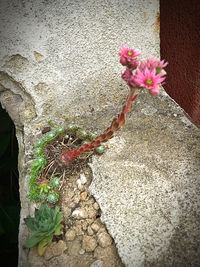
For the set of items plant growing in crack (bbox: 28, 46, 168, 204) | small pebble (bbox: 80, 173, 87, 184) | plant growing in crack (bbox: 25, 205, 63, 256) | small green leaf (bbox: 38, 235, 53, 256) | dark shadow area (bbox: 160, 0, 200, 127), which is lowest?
small green leaf (bbox: 38, 235, 53, 256)

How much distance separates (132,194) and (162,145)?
0.43 metres

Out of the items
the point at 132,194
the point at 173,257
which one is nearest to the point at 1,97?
the point at 132,194

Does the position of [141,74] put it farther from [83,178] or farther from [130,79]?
[83,178]

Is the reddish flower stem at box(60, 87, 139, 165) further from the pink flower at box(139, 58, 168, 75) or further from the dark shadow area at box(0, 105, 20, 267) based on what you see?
the dark shadow area at box(0, 105, 20, 267)

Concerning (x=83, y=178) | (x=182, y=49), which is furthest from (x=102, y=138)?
(x=182, y=49)

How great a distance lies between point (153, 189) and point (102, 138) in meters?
0.44

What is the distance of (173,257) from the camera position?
3.78ft

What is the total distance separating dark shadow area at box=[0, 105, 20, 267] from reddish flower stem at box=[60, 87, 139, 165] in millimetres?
1114

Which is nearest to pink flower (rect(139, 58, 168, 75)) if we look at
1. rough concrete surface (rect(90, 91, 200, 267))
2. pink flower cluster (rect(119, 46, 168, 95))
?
pink flower cluster (rect(119, 46, 168, 95))

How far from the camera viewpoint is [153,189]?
4.52 ft

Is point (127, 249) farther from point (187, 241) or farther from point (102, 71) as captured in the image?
point (102, 71)

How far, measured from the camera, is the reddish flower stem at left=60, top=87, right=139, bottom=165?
124 centimetres

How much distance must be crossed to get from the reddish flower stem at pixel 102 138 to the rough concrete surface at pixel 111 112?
0.18 meters

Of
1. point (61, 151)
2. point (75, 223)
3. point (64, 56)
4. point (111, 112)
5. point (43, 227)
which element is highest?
point (64, 56)
